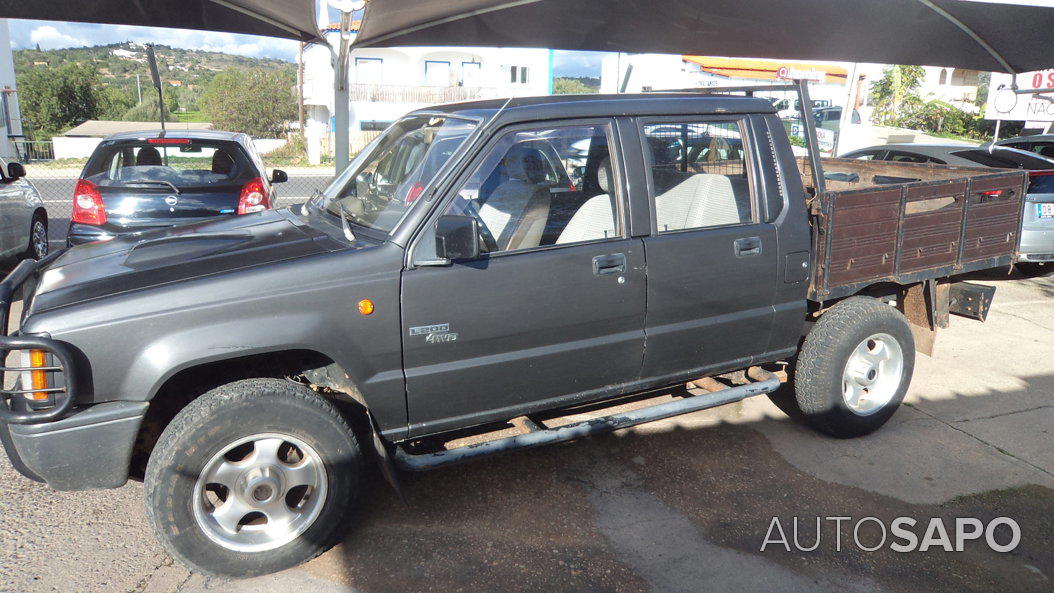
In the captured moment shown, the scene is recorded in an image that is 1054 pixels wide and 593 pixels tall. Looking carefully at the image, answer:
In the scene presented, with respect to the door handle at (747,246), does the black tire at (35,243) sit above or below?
below

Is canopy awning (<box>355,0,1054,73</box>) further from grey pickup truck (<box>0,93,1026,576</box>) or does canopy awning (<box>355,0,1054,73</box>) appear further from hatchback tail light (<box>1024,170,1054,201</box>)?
grey pickup truck (<box>0,93,1026,576</box>)

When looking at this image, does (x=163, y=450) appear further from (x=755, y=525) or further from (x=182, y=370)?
(x=755, y=525)

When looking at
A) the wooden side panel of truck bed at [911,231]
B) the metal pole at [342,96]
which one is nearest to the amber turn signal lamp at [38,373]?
the wooden side panel of truck bed at [911,231]

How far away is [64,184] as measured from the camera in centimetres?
2045

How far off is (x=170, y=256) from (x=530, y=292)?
1624mm

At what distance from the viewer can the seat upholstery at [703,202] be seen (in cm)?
389

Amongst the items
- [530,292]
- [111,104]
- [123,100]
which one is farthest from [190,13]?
[123,100]

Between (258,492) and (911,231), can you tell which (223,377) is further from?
(911,231)

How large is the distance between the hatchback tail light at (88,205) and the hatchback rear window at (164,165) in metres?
0.08

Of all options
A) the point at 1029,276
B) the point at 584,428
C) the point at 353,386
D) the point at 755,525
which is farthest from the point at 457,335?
the point at 1029,276

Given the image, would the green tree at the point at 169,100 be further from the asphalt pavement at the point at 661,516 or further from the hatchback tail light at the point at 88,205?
the asphalt pavement at the point at 661,516

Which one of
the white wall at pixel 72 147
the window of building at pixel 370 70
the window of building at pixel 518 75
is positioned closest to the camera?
the white wall at pixel 72 147

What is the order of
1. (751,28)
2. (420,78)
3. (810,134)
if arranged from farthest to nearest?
(420,78)
(751,28)
(810,134)

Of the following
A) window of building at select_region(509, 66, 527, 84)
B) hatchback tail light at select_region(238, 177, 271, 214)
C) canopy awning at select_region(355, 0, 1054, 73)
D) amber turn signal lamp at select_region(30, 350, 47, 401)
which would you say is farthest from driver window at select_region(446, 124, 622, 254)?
window of building at select_region(509, 66, 527, 84)
